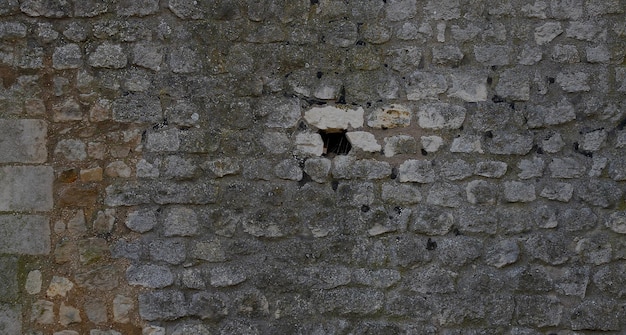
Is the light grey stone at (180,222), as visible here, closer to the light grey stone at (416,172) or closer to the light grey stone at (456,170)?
the light grey stone at (416,172)

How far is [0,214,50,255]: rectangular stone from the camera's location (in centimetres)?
366

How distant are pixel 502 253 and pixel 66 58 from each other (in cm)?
252

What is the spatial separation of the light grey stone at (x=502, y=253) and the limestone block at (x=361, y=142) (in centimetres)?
82

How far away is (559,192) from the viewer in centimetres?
380

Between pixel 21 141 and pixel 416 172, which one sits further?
pixel 416 172

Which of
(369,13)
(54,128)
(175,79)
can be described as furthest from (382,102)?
(54,128)

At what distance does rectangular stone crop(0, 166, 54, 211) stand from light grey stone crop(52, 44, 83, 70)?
1.75ft

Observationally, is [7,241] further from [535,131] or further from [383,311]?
[535,131]

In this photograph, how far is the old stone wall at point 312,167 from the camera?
3.67 meters

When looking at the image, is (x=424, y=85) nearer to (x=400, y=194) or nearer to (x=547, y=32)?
(x=400, y=194)

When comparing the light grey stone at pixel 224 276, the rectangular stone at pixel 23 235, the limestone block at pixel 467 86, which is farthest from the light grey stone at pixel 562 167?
the rectangular stone at pixel 23 235

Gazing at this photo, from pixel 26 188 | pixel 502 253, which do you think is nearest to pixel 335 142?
pixel 502 253

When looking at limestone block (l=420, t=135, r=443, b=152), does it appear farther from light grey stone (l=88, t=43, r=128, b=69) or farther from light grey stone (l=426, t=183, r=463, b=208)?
light grey stone (l=88, t=43, r=128, b=69)

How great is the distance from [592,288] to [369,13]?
6.26ft
